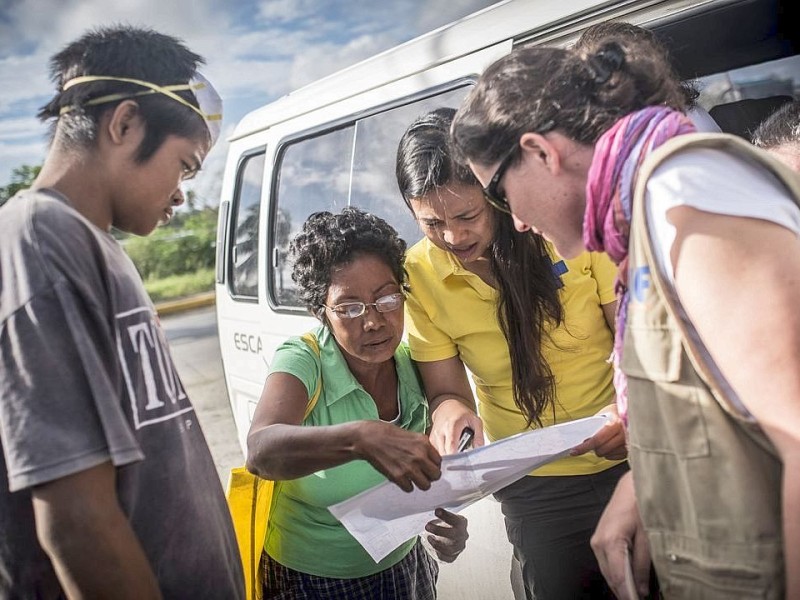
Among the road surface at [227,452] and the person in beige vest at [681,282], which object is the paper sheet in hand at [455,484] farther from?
the road surface at [227,452]

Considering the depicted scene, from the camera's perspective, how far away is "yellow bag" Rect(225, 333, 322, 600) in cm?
174

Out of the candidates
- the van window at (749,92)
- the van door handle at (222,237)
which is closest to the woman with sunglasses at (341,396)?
the van window at (749,92)

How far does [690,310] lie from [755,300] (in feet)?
0.26

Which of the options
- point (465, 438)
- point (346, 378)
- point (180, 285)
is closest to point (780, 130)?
point (465, 438)

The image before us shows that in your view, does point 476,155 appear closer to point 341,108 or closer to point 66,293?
point 66,293

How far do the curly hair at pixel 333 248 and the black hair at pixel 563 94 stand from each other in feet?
1.97

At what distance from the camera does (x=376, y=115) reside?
262 centimetres

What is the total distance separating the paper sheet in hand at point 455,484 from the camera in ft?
4.26

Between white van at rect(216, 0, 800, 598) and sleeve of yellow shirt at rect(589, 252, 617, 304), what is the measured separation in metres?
0.63

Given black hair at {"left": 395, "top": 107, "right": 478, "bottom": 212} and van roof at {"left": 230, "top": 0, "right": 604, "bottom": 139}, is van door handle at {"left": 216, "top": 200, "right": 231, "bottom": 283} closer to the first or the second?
van roof at {"left": 230, "top": 0, "right": 604, "bottom": 139}

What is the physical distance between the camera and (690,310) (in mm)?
887

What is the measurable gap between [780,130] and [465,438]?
1277 mm

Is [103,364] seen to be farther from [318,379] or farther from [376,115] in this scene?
[376,115]

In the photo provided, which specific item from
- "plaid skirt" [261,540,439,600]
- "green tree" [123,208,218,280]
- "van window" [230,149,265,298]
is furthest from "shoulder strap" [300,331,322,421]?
"green tree" [123,208,218,280]
